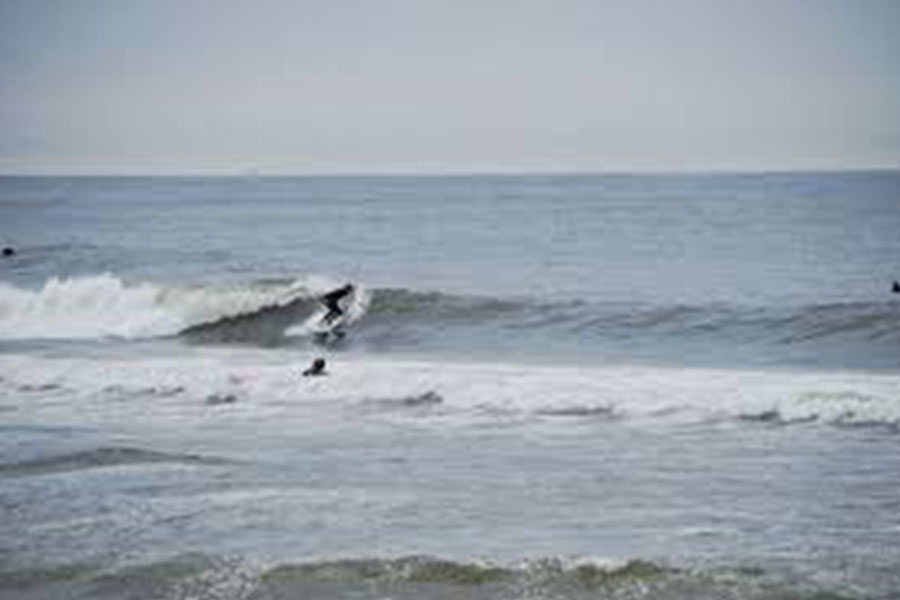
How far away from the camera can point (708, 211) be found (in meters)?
99.9

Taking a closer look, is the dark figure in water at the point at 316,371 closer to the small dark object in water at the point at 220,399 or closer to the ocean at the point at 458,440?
the ocean at the point at 458,440

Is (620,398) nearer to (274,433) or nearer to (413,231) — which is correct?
(274,433)

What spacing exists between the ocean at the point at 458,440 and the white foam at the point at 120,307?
3.7 inches

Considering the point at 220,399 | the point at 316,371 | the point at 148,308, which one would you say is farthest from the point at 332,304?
the point at 220,399

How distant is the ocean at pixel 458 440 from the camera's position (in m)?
10.3

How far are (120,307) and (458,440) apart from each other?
75.0 feet

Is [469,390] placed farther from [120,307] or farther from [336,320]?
[120,307]

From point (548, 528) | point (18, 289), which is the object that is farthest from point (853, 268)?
point (548, 528)

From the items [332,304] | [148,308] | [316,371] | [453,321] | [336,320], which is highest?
[148,308]

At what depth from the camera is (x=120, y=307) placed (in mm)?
37656

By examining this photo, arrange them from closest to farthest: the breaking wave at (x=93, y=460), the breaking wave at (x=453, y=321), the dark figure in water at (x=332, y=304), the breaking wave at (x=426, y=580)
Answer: the breaking wave at (x=426, y=580), the breaking wave at (x=93, y=460), the breaking wave at (x=453, y=321), the dark figure in water at (x=332, y=304)

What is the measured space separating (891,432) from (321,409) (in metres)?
7.48

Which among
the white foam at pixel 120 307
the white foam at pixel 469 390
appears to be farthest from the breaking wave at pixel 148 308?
the white foam at pixel 469 390

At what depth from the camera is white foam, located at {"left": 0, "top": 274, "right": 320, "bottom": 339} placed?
3506 centimetres
